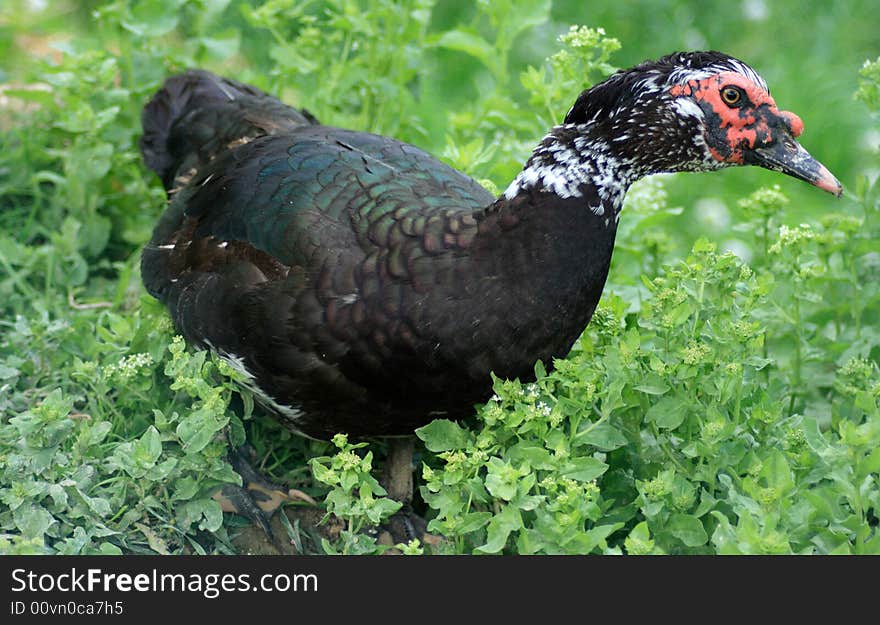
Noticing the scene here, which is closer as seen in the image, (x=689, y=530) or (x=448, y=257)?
(x=689, y=530)

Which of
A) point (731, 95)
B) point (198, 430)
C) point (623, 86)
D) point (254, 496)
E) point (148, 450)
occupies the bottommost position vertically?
point (254, 496)

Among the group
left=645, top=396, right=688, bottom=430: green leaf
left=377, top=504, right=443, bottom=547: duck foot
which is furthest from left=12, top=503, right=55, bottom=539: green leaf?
left=645, top=396, right=688, bottom=430: green leaf

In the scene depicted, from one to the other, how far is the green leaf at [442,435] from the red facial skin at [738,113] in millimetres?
972

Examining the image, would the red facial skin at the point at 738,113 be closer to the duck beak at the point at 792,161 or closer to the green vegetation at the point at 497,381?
the duck beak at the point at 792,161

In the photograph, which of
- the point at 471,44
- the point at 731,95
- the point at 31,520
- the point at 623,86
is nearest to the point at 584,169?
the point at 623,86

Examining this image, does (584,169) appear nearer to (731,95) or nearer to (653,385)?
(731,95)

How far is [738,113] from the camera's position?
3.20 meters

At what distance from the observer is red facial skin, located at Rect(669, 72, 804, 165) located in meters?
3.18

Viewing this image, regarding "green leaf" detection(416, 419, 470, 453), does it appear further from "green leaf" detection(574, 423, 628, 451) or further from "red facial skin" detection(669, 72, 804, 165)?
"red facial skin" detection(669, 72, 804, 165)

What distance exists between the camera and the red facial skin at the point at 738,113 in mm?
3176

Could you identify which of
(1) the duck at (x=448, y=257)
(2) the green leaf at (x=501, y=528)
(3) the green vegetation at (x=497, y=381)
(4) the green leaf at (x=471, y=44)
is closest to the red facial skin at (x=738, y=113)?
(1) the duck at (x=448, y=257)

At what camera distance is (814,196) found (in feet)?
19.0

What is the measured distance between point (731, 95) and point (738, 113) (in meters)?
0.05
